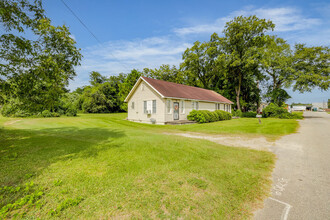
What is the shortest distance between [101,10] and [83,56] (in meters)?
6.88

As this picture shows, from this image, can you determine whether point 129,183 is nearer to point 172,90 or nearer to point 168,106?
point 168,106

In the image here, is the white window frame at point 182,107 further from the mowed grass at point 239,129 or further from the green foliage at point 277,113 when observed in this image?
the green foliage at point 277,113

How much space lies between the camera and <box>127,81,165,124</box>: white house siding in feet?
54.8

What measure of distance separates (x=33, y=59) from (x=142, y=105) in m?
13.8

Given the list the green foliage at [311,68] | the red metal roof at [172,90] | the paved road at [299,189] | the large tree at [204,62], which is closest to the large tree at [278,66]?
the green foliage at [311,68]

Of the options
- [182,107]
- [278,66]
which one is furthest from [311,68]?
[182,107]

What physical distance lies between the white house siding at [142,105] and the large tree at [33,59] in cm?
1148

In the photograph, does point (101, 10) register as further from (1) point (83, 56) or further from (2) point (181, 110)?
(2) point (181, 110)

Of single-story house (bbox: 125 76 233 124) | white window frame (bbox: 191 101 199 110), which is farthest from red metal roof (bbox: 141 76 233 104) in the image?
white window frame (bbox: 191 101 199 110)

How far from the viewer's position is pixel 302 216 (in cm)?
241

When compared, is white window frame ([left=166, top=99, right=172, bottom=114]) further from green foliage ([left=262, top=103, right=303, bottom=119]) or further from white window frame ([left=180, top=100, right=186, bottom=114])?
green foliage ([left=262, top=103, right=303, bottom=119])

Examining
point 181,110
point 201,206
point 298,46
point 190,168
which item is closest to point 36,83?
point 190,168

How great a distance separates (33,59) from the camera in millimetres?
5207

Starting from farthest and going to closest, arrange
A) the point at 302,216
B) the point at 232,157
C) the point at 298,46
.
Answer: the point at 298,46
the point at 232,157
the point at 302,216
